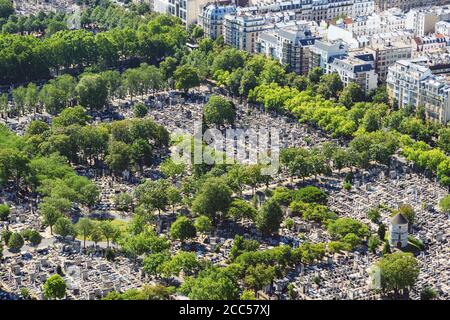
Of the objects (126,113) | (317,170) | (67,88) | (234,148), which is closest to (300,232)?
(317,170)

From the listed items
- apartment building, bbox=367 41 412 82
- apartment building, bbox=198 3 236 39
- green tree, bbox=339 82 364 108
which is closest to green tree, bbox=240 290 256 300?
green tree, bbox=339 82 364 108

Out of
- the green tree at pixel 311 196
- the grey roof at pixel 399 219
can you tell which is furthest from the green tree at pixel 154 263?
the grey roof at pixel 399 219

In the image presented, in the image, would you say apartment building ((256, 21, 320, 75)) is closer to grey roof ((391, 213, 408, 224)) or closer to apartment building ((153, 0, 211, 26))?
apartment building ((153, 0, 211, 26))

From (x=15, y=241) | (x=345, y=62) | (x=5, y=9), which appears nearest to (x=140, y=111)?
(x=345, y=62)

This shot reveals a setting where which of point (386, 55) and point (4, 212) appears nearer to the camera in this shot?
point (4, 212)

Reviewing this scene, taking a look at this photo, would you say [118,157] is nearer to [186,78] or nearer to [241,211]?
[241,211]

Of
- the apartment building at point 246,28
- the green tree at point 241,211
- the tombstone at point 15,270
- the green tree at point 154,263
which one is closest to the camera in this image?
the green tree at point 154,263

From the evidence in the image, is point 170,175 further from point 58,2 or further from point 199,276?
point 58,2

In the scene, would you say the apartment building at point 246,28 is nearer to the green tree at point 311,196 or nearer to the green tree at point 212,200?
the green tree at point 311,196
